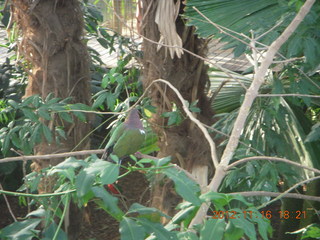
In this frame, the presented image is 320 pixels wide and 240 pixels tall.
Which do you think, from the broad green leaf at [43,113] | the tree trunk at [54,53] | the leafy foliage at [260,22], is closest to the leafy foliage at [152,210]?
the leafy foliage at [260,22]

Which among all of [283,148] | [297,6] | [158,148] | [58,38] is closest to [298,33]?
[297,6]

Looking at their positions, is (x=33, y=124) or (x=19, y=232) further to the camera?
(x=33, y=124)

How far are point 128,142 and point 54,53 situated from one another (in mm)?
1155

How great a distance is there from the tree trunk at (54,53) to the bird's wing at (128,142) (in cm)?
91

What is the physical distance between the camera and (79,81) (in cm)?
323

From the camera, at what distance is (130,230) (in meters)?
1.09

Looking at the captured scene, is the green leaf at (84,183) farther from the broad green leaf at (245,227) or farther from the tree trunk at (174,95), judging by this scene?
the tree trunk at (174,95)

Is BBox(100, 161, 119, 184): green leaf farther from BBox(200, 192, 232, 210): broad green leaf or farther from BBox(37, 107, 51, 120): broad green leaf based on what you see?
BBox(37, 107, 51, 120): broad green leaf

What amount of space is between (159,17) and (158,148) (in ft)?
2.60

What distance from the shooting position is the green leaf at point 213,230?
1043mm

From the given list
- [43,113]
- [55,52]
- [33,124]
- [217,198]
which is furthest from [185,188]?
[55,52]

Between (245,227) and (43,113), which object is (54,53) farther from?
(245,227)

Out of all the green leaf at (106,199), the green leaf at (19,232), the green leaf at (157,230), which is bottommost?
the green leaf at (19,232)

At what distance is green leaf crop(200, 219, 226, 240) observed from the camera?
1.04m
